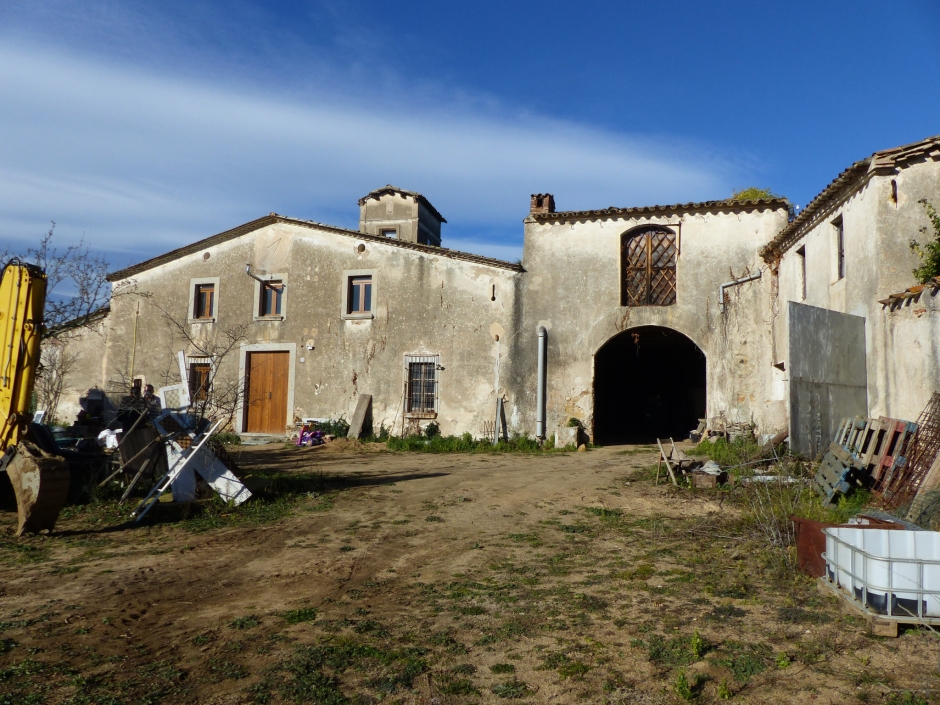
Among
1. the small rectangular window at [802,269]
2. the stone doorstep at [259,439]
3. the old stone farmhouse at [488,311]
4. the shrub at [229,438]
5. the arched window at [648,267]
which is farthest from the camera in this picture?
the stone doorstep at [259,439]

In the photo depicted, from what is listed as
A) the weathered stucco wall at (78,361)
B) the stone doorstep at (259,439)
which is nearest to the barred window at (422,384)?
the stone doorstep at (259,439)

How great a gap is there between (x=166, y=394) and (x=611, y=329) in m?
10.0

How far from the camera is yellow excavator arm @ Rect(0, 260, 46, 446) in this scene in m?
7.37

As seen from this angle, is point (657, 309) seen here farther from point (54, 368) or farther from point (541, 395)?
point (54, 368)

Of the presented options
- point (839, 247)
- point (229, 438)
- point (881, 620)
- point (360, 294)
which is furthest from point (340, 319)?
point (881, 620)

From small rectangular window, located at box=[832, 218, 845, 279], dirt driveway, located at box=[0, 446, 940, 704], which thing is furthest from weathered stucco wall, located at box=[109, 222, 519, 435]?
dirt driveway, located at box=[0, 446, 940, 704]

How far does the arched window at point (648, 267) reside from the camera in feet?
51.7

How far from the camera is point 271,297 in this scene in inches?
727

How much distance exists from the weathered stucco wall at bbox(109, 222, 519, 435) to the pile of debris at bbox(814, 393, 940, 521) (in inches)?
342

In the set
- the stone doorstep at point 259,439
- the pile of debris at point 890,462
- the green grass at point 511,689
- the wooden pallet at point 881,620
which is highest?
the pile of debris at point 890,462

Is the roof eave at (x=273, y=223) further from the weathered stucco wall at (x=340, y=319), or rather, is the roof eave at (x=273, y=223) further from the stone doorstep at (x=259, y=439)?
the stone doorstep at (x=259, y=439)

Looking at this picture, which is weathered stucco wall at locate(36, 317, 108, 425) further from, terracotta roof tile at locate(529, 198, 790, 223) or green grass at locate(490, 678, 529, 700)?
green grass at locate(490, 678, 529, 700)

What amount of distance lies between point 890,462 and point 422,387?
422 inches

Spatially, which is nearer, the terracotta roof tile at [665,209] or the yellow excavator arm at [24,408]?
the yellow excavator arm at [24,408]
